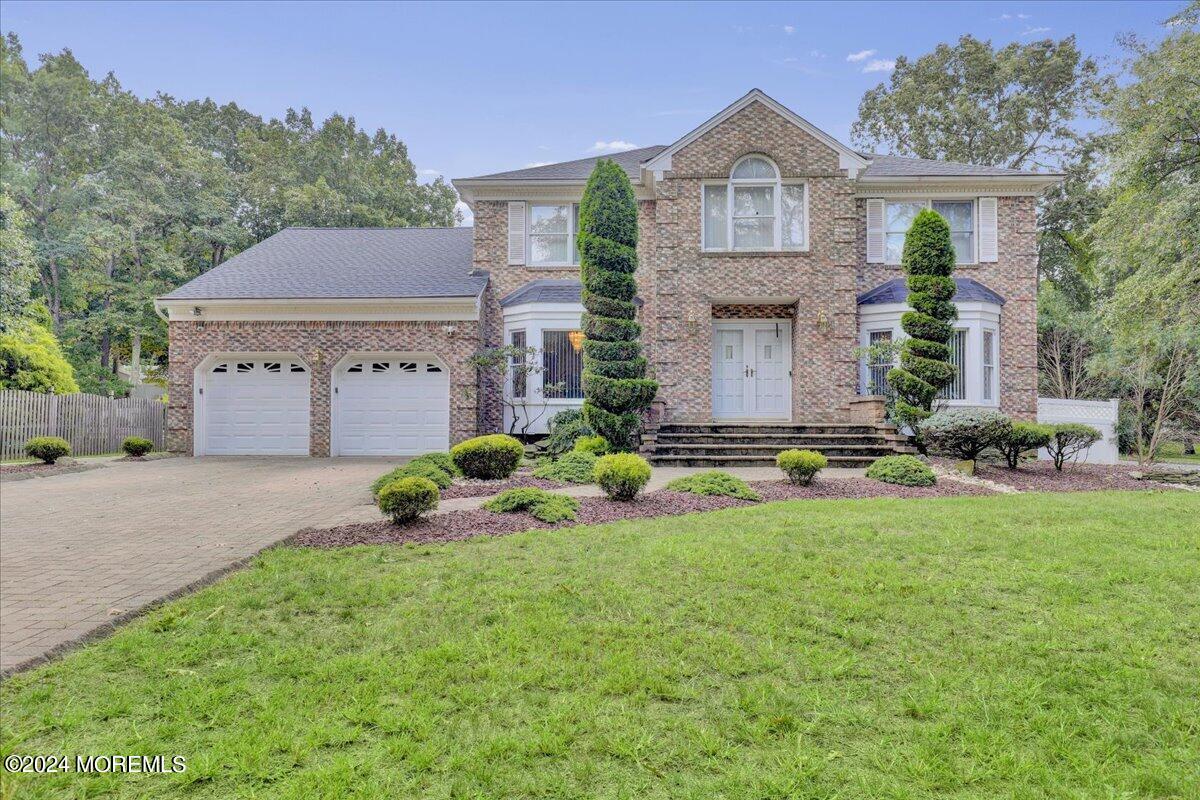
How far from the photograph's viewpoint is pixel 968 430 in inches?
391

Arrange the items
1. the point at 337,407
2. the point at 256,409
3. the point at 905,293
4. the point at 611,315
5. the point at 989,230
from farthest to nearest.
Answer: the point at 989,230
the point at 256,409
the point at 337,407
the point at 905,293
the point at 611,315

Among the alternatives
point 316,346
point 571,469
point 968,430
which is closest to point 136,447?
point 316,346

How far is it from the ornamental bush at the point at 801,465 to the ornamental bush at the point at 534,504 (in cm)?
330

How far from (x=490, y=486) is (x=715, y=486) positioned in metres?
3.13

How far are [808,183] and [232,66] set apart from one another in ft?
50.1

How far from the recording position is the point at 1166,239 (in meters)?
10.6

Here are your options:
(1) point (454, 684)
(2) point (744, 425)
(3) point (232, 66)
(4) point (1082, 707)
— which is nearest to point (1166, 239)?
(2) point (744, 425)

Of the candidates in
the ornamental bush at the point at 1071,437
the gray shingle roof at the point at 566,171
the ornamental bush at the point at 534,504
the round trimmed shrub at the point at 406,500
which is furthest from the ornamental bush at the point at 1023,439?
the round trimmed shrub at the point at 406,500

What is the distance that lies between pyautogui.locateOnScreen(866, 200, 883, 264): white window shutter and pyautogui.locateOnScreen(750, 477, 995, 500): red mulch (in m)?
7.59

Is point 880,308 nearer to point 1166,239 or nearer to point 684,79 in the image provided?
point 1166,239

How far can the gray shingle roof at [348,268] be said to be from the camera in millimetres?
13836

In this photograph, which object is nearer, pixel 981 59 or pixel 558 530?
pixel 558 530

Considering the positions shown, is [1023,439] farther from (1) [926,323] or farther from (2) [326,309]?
(2) [326,309]

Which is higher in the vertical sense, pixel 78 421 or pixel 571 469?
pixel 78 421
